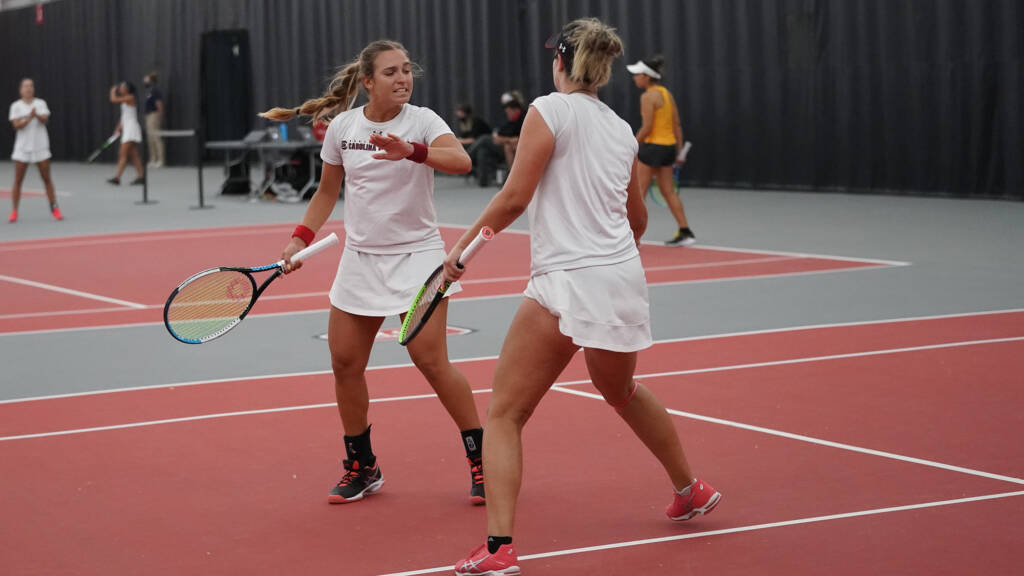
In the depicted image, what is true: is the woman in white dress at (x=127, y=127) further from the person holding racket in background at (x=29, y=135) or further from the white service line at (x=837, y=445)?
the white service line at (x=837, y=445)

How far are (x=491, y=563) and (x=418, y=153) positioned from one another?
1.37 m

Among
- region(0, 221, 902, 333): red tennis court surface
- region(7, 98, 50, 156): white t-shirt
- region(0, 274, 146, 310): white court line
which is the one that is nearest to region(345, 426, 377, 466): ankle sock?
region(0, 221, 902, 333): red tennis court surface

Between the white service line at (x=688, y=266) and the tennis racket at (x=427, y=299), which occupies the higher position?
the tennis racket at (x=427, y=299)

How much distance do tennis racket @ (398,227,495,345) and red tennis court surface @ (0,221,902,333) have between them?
5.69 m

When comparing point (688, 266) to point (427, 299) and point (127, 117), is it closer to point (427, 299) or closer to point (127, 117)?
point (427, 299)

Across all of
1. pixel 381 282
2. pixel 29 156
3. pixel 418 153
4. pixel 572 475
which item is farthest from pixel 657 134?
pixel 418 153

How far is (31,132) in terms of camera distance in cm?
1759

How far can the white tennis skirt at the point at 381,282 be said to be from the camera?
5.07m

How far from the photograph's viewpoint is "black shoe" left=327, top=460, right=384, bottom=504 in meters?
5.15

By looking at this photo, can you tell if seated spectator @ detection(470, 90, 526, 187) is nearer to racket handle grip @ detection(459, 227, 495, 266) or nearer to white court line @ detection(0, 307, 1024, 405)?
white court line @ detection(0, 307, 1024, 405)


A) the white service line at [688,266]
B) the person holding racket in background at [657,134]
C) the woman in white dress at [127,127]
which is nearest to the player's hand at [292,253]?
the white service line at [688,266]

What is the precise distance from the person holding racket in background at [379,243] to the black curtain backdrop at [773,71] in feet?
42.7

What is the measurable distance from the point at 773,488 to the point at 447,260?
5.63ft

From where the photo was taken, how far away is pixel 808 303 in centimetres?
979
